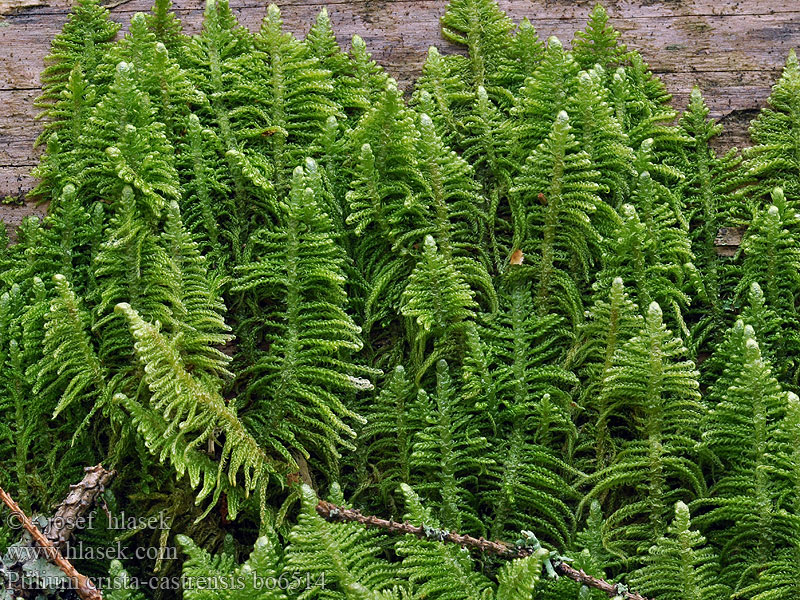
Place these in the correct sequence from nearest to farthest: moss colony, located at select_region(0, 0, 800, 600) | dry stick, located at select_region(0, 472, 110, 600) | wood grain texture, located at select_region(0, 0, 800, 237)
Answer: dry stick, located at select_region(0, 472, 110, 600) → moss colony, located at select_region(0, 0, 800, 600) → wood grain texture, located at select_region(0, 0, 800, 237)

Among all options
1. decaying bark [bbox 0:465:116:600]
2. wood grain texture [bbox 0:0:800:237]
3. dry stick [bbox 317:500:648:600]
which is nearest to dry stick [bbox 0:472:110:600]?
decaying bark [bbox 0:465:116:600]

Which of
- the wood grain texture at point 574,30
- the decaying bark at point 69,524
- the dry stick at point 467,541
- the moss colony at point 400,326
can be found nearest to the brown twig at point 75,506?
the decaying bark at point 69,524

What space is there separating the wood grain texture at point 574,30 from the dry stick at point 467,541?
1404mm

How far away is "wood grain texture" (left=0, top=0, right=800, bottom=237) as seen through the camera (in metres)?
2.46

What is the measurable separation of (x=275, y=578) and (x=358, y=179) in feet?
3.71

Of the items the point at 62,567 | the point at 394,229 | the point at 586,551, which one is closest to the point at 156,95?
the point at 394,229

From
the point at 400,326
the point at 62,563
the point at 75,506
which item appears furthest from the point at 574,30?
the point at 62,563

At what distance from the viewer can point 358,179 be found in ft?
7.13

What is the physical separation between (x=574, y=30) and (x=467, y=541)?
1.72 meters

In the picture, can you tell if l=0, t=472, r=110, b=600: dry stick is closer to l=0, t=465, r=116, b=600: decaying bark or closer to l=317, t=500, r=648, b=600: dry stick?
l=0, t=465, r=116, b=600: decaying bark

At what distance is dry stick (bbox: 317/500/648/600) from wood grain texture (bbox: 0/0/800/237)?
1404 mm

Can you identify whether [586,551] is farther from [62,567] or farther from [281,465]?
[62,567]

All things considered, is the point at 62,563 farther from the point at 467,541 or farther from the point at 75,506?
the point at 467,541

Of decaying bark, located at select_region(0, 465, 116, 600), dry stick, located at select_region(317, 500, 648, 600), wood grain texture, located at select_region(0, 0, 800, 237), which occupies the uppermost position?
wood grain texture, located at select_region(0, 0, 800, 237)
